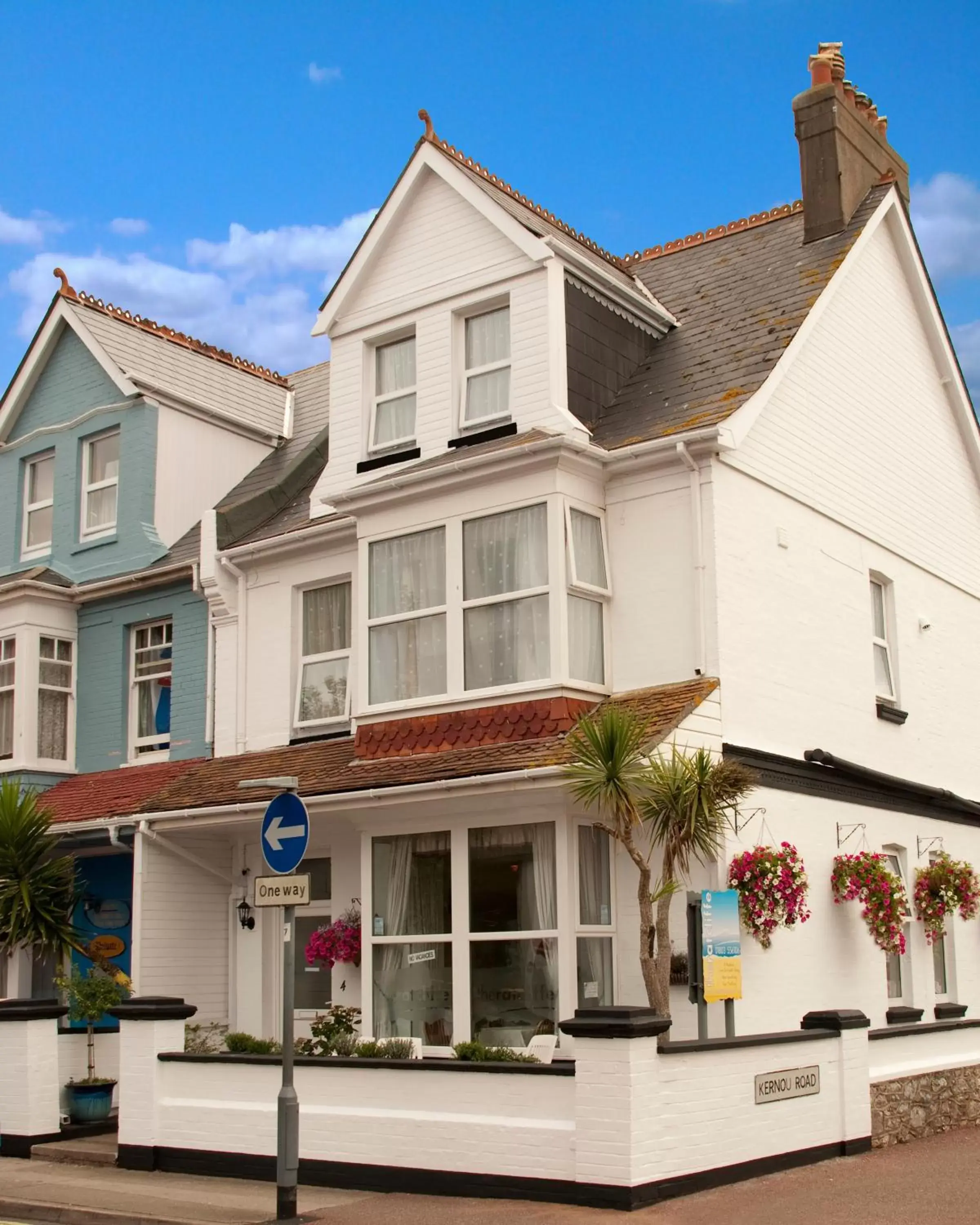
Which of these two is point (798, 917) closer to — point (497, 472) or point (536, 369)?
point (497, 472)

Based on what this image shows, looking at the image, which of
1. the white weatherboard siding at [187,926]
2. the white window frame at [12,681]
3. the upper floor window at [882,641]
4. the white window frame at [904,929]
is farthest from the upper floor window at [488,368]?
the white window frame at [12,681]

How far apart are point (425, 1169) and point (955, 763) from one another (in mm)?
10493

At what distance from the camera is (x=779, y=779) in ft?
48.1

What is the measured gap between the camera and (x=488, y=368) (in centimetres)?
1653

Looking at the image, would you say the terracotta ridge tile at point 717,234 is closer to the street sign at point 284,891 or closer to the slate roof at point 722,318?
the slate roof at point 722,318

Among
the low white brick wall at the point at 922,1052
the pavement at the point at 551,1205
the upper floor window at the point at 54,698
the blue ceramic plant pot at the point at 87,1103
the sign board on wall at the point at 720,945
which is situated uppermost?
the upper floor window at the point at 54,698

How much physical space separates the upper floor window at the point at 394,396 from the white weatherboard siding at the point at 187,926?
16.6ft

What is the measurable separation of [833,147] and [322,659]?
8741 mm

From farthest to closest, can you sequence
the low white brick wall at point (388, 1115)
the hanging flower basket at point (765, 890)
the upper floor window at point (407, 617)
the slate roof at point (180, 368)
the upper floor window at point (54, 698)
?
1. the slate roof at point (180, 368)
2. the upper floor window at point (54, 698)
3. the upper floor window at point (407, 617)
4. the hanging flower basket at point (765, 890)
5. the low white brick wall at point (388, 1115)

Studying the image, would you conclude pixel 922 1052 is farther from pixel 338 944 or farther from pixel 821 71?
pixel 821 71

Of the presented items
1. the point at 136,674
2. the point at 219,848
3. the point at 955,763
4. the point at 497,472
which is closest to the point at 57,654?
the point at 136,674

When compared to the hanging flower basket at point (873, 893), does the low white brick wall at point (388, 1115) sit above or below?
below

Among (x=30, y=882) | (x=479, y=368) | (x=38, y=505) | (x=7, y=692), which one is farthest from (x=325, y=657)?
(x=38, y=505)

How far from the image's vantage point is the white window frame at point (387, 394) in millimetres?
17062
